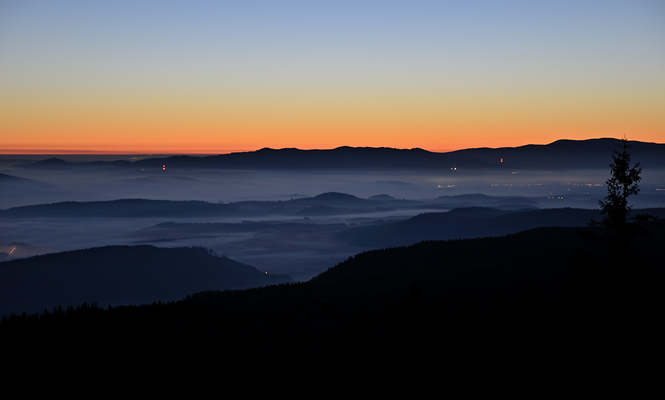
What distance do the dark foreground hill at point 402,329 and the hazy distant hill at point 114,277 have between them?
360 ft

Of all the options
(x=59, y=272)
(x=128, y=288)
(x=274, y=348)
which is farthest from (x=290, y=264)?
(x=274, y=348)

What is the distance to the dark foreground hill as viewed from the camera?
22.0 metres

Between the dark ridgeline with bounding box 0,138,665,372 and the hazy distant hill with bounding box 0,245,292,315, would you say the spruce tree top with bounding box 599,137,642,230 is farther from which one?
the hazy distant hill with bounding box 0,245,292,315

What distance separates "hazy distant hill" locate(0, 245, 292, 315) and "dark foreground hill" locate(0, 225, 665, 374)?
109603 millimetres

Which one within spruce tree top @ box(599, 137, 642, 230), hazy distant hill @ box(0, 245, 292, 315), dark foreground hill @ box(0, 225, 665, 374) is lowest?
hazy distant hill @ box(0, 245, 292, 315)

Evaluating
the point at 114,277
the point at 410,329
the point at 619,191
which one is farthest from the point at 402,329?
the point at 114,277

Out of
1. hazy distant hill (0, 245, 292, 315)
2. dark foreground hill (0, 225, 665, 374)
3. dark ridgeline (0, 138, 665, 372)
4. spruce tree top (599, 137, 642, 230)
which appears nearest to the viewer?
dark foreground hill (0, 225, 665, 374)

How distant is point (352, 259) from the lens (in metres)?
73.9

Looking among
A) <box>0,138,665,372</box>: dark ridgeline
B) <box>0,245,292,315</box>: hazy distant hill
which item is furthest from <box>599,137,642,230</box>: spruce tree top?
<box>0,245,292,315</box>: hazy distant hill

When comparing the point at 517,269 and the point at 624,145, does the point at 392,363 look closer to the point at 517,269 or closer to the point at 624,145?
the point at 624,145

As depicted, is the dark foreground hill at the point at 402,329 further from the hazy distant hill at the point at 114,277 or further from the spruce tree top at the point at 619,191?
the hazy distant hill at the point at 114,277

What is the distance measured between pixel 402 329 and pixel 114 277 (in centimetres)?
13734

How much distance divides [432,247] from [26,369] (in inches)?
2090

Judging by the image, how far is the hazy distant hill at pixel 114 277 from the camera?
132 m
